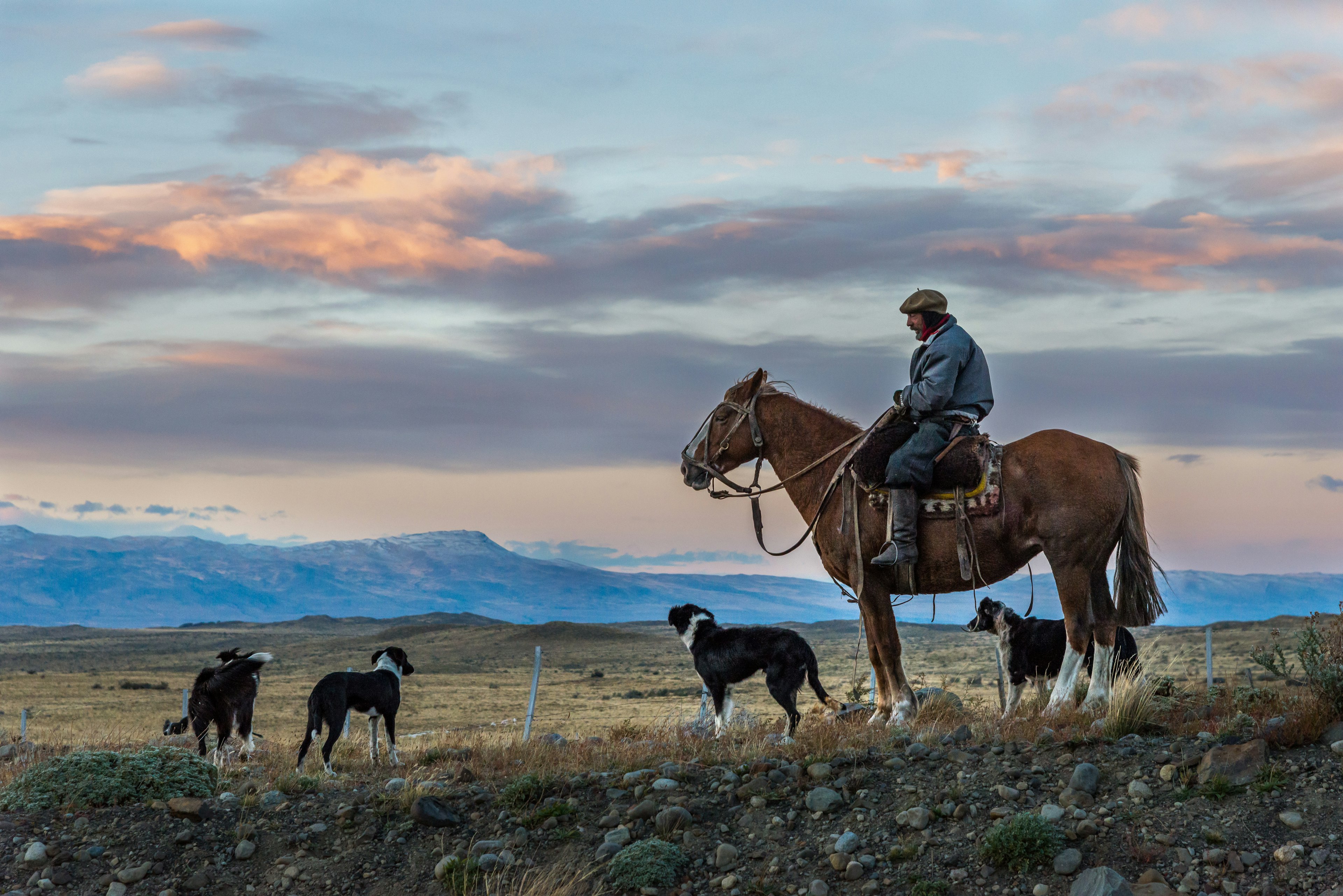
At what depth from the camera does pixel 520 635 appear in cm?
9412

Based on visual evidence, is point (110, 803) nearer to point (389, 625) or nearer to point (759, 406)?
point (759, 406)

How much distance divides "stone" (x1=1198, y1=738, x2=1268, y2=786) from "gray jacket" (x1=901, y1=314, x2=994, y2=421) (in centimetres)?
409

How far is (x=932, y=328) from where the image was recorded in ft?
38.7

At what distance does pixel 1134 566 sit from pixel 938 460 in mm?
2427

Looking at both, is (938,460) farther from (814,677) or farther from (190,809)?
(190,809)

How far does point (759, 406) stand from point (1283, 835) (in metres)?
6.76

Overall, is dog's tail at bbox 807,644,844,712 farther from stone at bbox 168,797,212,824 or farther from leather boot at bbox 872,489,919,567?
stone at bbox 168,797,212,824

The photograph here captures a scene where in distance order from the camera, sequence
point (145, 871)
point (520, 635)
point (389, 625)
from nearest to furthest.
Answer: point (145, 871), point (520, 635), point (389, 625)

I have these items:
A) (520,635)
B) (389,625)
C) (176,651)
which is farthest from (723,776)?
(389,625)

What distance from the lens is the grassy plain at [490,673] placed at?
31.5 m

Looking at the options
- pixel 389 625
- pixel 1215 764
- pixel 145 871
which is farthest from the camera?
pixel 389 625

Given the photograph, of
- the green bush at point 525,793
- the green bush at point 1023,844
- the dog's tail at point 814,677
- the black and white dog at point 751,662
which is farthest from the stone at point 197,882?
the dog's tail at point 814,677

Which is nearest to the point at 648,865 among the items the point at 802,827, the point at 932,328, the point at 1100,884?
the point at 802,827

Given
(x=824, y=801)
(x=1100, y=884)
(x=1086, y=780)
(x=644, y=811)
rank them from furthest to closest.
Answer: (x=644, y=811) → (x=824, y=801) → (x=1086, y=780) → (x=1100, y=884)
